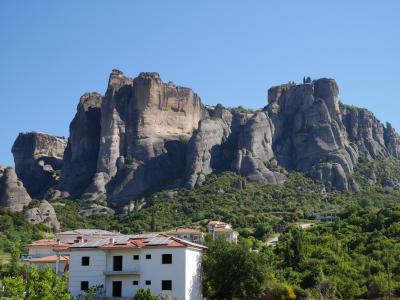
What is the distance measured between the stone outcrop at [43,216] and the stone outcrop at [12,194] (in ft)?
35.3

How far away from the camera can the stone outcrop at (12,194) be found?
460 feet

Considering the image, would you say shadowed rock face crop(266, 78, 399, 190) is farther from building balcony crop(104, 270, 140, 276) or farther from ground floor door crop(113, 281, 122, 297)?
building balcony crop(104, 270, 140, 276)

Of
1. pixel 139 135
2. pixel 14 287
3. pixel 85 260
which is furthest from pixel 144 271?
pixel 139 135

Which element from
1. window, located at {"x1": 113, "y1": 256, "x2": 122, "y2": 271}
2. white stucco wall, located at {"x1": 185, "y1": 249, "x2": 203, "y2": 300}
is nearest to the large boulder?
white stucco wall, located at {"x1": 185, "y1": 249, "x2": 203, "y2": 300}

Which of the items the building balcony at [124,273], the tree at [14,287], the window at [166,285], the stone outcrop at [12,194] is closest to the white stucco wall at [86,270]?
the building balcony at [124,273]

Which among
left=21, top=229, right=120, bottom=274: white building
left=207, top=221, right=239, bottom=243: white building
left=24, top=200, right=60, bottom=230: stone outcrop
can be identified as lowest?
left=21, top=229, right=120, bottom=274: white building

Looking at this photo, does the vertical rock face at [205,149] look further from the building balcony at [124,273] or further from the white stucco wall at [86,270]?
the building balcony at [124,273]

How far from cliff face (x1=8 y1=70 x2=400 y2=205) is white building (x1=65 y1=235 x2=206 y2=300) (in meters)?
94.3

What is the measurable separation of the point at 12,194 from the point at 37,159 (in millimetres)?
41802

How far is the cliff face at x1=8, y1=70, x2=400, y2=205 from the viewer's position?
496 ft

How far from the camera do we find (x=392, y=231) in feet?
259

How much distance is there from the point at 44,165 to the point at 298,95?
6971 centimetres

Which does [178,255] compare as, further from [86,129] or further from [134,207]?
[86,129]

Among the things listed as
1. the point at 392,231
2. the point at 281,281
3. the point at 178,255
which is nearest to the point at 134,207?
the point at 392,231
